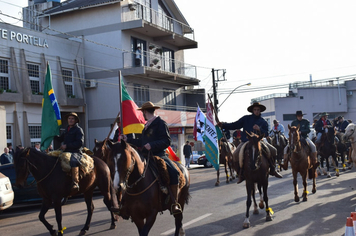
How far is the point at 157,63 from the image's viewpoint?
3388 centimetres

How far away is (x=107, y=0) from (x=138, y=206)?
2689 centimetres

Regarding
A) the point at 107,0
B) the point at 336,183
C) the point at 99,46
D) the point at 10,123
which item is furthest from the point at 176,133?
the point at 336,183

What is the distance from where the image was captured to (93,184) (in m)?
10.0

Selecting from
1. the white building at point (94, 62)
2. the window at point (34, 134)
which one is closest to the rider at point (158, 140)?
the white building at point (94, 62)

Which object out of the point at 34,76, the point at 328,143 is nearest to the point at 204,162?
the point at 328,143

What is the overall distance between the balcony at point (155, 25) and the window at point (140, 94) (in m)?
4.43

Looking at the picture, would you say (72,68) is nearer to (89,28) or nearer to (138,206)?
(89,28)

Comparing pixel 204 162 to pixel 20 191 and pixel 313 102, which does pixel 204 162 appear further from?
pixel 313 102

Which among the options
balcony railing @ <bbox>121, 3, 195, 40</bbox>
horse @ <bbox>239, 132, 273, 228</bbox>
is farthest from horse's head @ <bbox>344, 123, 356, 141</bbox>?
balcony railing @ <bbox>121, 3, 195, 40</bbox>

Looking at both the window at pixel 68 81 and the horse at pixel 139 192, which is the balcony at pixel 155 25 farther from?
the horse at pixel 139 192

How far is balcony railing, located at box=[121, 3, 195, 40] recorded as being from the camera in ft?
102

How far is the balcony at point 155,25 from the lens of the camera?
1204 inches

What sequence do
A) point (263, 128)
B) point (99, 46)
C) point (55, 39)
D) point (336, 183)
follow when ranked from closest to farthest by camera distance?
point (263, 128) < point (336, 183) < point (55, 39) < point (99, 46)

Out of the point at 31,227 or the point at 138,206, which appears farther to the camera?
the point at 31,227
